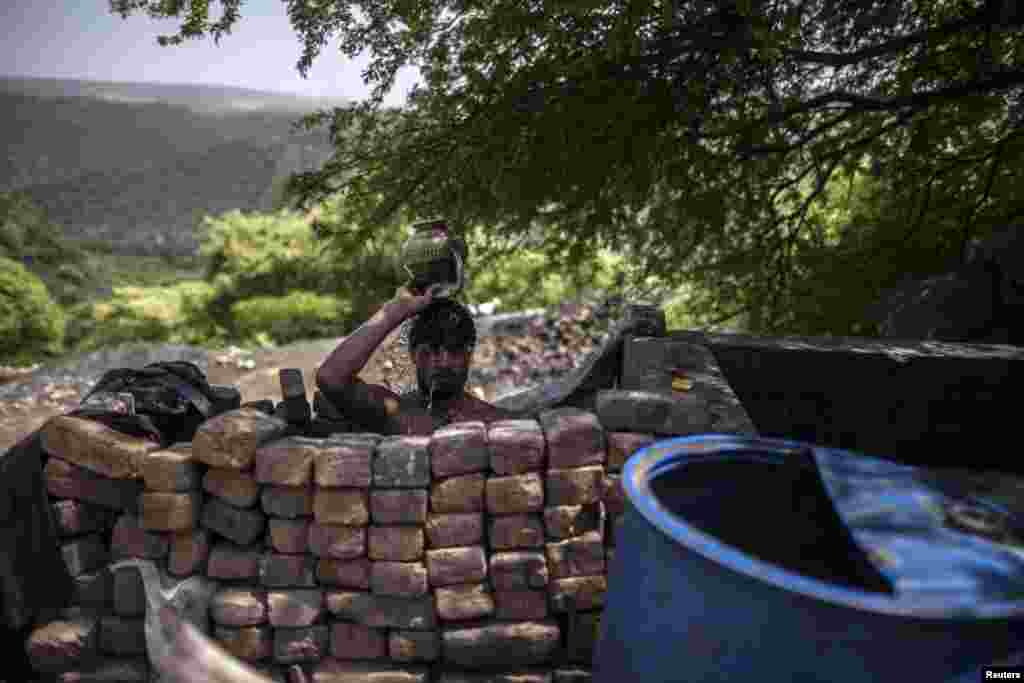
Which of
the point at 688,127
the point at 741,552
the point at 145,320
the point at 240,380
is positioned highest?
the point at 688,127

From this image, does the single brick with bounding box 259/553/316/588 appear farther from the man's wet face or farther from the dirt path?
the dirt path

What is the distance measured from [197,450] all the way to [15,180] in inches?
1118

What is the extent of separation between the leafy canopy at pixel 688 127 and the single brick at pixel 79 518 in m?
2.46

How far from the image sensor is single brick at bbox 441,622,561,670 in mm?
2266

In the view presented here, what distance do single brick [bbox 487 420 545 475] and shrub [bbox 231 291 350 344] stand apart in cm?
1172

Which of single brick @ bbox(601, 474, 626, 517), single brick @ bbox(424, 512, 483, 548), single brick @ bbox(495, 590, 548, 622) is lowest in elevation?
single brick @ bbox(495, 590, 548, 622)

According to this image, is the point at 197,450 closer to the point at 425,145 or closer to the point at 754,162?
the point at 425,145

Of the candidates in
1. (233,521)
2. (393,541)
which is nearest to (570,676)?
(393,541)

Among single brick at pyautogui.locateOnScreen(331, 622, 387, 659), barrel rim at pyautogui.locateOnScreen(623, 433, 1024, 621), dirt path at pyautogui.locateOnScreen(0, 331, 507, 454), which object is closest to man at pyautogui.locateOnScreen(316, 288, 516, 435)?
single brick at pyautogui.locateOnScreen(331, 622, 387, 659)

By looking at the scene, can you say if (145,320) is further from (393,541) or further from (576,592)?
(576,592)

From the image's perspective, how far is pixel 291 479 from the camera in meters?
2.17

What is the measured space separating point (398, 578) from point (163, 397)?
131 cm

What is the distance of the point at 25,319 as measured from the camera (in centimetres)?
1202

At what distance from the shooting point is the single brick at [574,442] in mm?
2250
